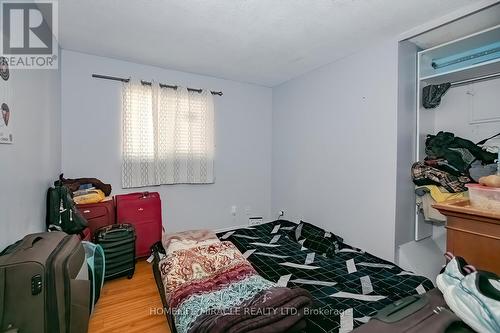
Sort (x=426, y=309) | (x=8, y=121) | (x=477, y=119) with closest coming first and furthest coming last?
1. (x=426, y=309)
2. (x=8, y=121)
3. (x=477, y=119)

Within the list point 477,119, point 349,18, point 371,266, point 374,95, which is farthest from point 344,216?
point 349,18

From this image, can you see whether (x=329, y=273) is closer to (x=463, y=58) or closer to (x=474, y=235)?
(x=474, y=235)

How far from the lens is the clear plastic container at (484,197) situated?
1232mm

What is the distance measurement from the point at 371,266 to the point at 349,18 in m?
2.17

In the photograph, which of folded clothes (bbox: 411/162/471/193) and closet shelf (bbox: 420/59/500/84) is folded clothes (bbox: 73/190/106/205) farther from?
closet shelf (bbox: 420/59/500/84)

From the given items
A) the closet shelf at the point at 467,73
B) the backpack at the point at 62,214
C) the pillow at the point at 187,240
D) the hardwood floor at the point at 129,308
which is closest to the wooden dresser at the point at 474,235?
the closet shelf at the point at 467,73

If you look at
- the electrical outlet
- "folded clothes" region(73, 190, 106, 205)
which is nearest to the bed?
the electrical outlet

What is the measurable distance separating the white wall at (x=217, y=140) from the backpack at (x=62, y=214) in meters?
0.76

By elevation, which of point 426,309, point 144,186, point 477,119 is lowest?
point 426,309

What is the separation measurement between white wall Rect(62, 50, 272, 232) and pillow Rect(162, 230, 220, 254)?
→ 0.76 m

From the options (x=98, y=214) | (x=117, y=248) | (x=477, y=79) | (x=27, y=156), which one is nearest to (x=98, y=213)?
(x=98, y=214)

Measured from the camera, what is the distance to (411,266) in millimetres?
2145

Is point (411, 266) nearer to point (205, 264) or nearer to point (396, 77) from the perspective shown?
point (396, 77)

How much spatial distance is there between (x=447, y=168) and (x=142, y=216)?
2942mm
